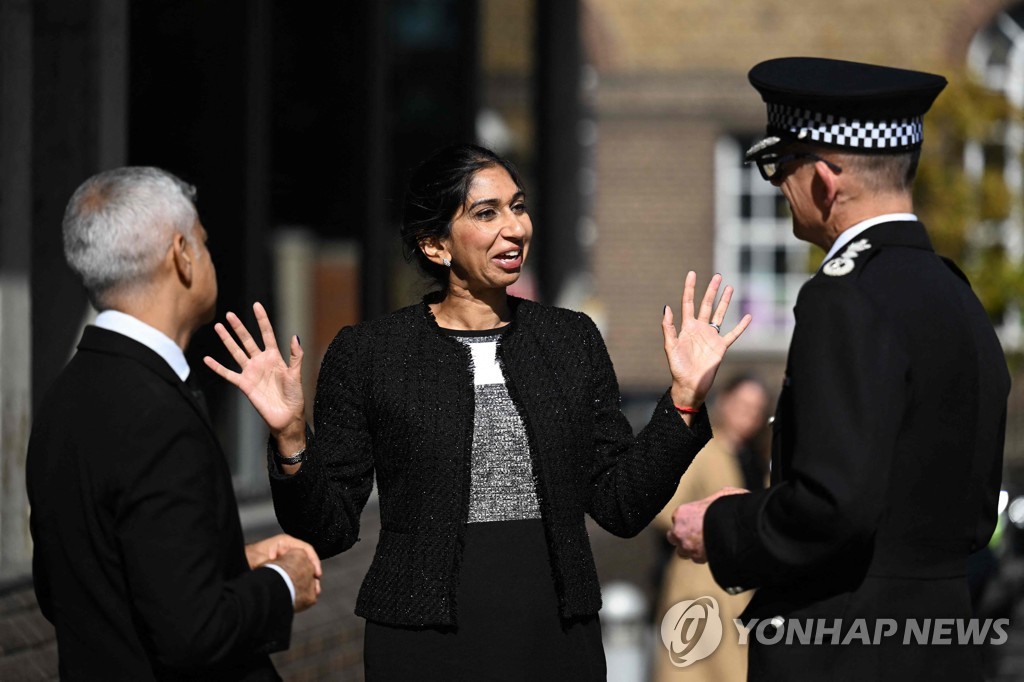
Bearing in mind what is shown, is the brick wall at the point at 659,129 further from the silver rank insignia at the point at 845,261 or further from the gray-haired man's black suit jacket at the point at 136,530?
the gray-haired man's black suit jacket at the point at 136,530

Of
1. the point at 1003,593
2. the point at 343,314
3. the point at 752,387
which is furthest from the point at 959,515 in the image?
the point at 1003,593

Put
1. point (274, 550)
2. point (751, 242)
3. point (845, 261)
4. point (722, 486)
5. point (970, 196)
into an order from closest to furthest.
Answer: point (845, 261), point (274, 550), point (722, 486), point (970, 196), point (751, 242)

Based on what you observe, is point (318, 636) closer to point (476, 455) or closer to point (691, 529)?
point (476, 455)

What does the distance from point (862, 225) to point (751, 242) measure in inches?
803

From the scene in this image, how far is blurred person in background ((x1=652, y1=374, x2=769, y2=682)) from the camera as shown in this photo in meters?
6.60

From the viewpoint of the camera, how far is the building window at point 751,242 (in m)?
23.3

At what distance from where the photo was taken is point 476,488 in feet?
12.5

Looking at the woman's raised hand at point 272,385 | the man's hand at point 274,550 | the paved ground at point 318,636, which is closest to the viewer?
the man's hand at point 274,550

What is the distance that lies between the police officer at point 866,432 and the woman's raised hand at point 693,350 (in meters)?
0.40

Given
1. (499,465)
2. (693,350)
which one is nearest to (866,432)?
(693,350)

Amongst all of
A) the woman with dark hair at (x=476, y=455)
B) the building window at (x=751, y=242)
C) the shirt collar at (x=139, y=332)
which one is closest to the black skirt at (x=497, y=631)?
the woman with dark hair at (x=476, y=455)

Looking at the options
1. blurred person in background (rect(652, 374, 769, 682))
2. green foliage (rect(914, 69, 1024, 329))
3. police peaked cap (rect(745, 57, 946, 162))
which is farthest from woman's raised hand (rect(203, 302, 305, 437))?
green foliage (rect(914, 69, 1024, 329))

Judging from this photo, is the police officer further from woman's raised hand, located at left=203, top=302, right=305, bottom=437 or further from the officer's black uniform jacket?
woman's raised hand, located at left=203, top=302, right=305, bottom=437

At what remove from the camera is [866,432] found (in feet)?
10.0
